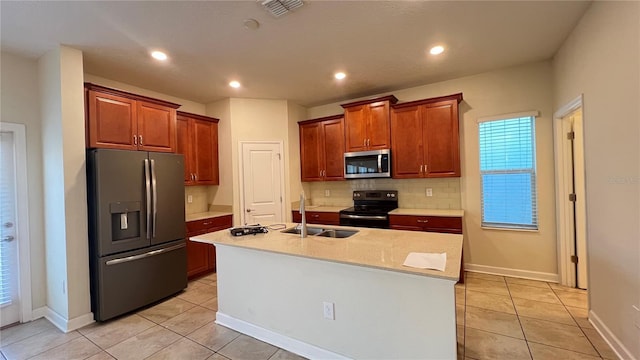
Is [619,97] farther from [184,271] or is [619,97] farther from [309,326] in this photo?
[184,271]

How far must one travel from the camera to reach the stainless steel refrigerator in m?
2.70

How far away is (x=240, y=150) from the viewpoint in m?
4.43

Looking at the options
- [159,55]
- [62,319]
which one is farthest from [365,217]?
[62,319]

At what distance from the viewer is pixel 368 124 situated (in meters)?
4.17

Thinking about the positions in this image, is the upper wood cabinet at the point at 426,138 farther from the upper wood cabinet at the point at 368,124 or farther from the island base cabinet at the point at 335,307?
the island base cabinet at the point at 335,307

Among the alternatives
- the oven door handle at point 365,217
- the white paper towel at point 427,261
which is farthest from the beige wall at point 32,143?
the white paper towel at point 427,261

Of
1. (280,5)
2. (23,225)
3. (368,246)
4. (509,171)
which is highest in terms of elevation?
(280,5)

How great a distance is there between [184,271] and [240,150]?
78.6 inches

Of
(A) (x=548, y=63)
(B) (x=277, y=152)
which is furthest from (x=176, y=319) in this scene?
(A) (x=548, y=63)

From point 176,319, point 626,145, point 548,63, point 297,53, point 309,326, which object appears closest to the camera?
point 626,145

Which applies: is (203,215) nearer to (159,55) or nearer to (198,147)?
(198,147)

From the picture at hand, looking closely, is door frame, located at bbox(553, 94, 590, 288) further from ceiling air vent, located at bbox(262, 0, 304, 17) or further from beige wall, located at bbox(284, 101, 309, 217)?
beige wall, located at bbox(284, 101, 309, 217)

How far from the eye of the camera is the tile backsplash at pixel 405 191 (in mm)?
3984

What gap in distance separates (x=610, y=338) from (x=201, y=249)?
14.7 ft
